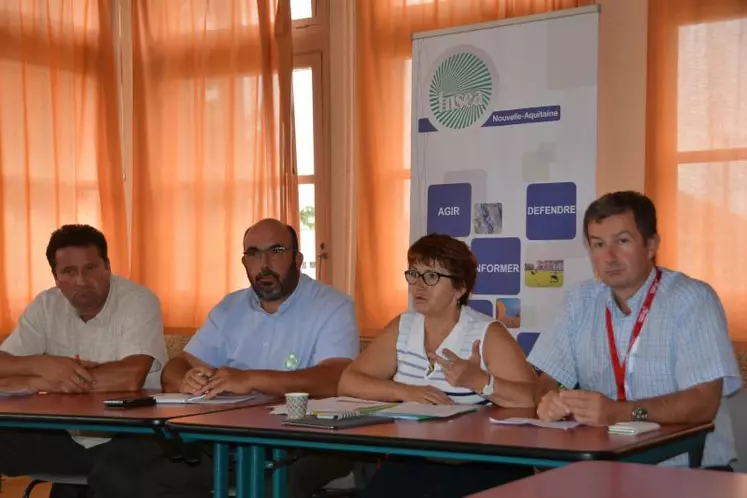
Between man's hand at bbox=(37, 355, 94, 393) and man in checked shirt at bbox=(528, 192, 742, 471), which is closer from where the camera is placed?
man in checked shirt at bbox=(528, 192, 742, 471)

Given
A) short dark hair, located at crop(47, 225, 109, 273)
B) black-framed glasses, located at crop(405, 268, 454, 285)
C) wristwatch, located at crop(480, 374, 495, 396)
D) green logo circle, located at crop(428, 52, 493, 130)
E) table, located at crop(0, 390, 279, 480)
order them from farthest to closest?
1. green logo circle, located at crop(428, 52, 493, 130)
2. short dark hair, located at crop(47, 225, 109, 273)
3. black-framed glasses, located at crop(405, 268, 454, 285)
4. wristwatch, located at crop(480, 374, 495, 396)
5. table, located at crop(0, 390, 279, 480)

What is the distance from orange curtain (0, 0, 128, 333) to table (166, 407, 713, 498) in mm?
3635

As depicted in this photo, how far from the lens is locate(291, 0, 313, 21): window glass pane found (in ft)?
21.1

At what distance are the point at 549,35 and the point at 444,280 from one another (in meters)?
1.88

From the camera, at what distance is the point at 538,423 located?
275 centimetres

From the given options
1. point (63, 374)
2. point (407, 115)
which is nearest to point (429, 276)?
point (63, 374)

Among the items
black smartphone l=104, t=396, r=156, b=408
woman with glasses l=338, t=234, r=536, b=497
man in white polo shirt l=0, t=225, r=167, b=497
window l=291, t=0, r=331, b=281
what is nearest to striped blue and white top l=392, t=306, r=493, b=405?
woman with glasses l=338, t=234, r=536, b=497

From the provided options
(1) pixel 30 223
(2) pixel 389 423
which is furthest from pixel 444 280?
(1) pixel 30 223

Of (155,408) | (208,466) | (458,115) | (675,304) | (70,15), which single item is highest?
(70,15)

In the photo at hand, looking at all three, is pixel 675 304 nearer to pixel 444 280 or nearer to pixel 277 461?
pixel 444 280

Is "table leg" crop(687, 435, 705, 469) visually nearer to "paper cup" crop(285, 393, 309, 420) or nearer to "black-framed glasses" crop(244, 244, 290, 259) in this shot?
"paper cup" crop(285, 393, 309, 420)

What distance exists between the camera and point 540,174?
4871 mm

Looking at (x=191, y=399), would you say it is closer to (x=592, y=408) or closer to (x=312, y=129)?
(x=592, y=408)

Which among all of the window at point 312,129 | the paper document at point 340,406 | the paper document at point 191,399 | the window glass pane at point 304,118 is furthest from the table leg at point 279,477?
the window glass pane at point 304,118
